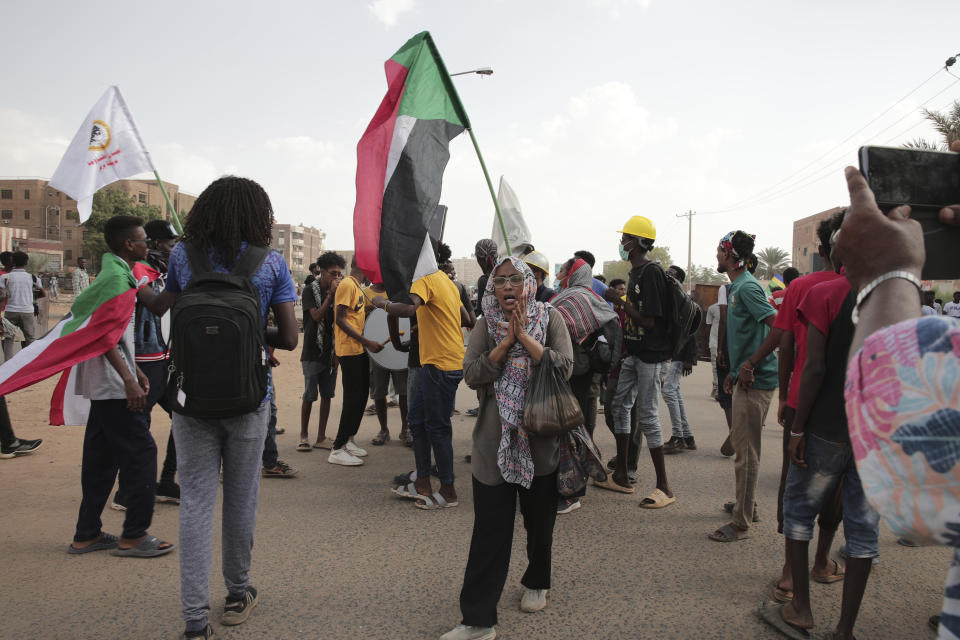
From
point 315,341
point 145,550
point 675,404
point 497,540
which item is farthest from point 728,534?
point 315,341

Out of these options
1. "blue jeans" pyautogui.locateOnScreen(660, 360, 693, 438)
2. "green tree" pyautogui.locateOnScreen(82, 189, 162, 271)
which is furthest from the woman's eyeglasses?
"green tree" pyautogui.locateOnScreen(82, 189, 162, 271)

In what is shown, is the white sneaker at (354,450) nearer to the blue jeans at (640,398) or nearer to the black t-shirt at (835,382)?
the blue jeans at (640,398)

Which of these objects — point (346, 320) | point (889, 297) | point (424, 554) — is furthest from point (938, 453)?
point (346, 320)

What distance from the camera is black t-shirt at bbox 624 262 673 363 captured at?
5023 millimetres

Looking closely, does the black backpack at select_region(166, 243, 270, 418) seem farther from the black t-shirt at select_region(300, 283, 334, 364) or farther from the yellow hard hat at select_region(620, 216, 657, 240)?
the black t-shirt at select_region(300, 283, 334, 364)

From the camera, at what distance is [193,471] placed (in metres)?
2.86

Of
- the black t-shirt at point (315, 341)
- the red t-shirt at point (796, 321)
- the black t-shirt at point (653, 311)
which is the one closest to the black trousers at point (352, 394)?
the black t-shirt at point (315, 341)

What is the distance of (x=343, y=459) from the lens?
6.07 metres

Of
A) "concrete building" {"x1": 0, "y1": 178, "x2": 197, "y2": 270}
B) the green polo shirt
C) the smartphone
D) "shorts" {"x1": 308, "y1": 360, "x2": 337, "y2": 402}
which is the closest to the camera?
the smartphone

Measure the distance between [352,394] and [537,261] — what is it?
2.27 metres

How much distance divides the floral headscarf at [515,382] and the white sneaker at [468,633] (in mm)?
707

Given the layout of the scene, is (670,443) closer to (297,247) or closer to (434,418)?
(434,418)

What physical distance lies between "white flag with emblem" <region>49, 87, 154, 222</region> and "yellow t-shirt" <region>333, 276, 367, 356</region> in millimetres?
2047

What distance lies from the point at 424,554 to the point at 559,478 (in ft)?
4.50
